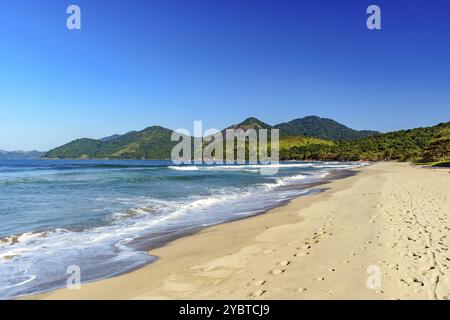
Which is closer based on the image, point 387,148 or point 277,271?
point 277,271

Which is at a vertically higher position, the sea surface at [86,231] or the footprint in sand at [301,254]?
the footprint in sand at [301,254]

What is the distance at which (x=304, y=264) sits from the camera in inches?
272

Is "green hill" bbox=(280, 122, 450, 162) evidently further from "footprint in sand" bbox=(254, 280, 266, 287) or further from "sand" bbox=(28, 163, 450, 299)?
"footprint in sand" bbox=(254, 280, 266, 287)

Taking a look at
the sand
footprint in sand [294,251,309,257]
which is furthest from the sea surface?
footprint in sand [294,251,309,257]

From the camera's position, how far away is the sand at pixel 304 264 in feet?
17.9

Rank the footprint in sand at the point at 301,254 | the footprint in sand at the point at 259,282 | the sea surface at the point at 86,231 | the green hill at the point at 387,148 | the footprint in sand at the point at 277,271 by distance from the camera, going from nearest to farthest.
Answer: the footprint in sand at the point at 259,282, the footprint in sand at the point at 277,271, the footprint in sand at the point at 301,254, the sea surface at the point at 86,231, the green hill at the point at 387,148

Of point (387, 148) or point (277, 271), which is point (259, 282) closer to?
point (277, 271)

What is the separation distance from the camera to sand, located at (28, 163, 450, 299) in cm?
546

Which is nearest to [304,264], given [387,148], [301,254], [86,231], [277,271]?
[277,271]

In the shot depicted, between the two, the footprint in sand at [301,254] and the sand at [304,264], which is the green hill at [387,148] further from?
the footprint in sand at [301,254]

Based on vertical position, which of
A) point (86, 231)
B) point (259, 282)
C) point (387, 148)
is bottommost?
point (86, 231)

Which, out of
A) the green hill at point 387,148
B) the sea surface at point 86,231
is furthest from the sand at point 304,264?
the green hill at point 387,148
